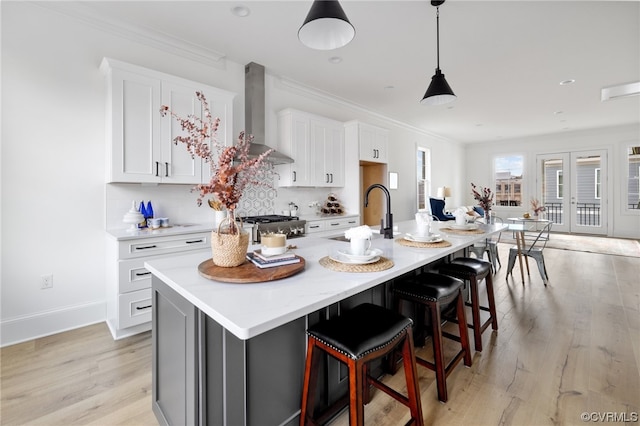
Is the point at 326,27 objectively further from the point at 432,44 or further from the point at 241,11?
the point at 432,44

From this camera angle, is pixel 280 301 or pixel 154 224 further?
pixel 154 224

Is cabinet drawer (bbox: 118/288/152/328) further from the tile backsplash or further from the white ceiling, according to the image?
the white ceiling

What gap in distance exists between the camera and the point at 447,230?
251 centimetres

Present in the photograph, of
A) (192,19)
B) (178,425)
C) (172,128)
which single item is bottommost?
(178,425)

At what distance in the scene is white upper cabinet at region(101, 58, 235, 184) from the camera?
101 inches

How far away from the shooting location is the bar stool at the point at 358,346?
115cm

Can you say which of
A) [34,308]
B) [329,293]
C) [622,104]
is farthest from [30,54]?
[622,104]

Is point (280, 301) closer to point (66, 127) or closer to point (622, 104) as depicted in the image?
point (66, 127)

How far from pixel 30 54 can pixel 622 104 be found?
8628 millimetres

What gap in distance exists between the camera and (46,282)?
2.54 metres

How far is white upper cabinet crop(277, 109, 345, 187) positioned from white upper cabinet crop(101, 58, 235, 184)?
123 cm

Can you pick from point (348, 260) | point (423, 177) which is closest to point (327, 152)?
point (348, 260)

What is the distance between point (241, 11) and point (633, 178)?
9.74 m

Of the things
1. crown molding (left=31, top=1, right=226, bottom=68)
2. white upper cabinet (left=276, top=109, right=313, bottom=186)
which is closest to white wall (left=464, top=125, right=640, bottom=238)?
white upper cabinet (left=276, top=109, right=313, bottom=186)
